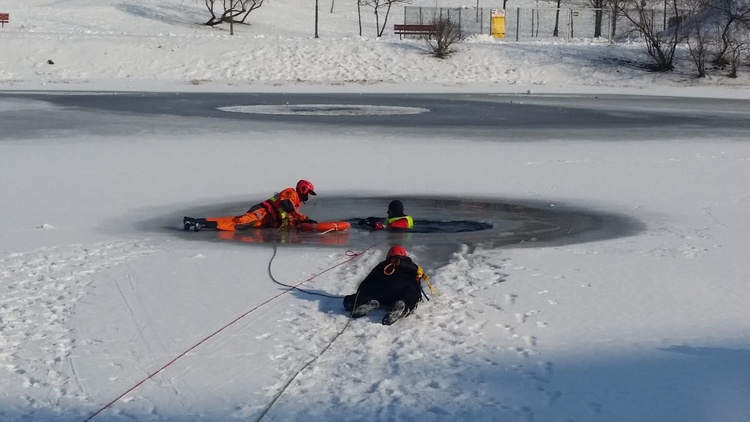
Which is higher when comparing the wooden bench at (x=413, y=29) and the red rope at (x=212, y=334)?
the wooden bench at (x=413, y=29)

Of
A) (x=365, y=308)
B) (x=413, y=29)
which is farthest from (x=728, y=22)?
(x=365, y=308)

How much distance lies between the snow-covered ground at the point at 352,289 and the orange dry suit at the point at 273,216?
851mm

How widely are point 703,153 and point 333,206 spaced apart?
8406 millimetres

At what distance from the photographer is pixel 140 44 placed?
4547cm

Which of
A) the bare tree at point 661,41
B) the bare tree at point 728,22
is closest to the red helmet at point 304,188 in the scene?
the bare tree at point 661,41

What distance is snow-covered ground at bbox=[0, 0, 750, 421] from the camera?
674 cm

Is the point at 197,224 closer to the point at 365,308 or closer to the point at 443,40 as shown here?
the point at 365,308

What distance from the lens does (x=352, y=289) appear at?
380 inches

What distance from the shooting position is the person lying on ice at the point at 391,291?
854cm

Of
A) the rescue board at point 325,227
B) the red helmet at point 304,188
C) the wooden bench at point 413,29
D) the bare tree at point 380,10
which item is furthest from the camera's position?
the bare tree at point 380,10

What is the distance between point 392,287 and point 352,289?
36.9 inches

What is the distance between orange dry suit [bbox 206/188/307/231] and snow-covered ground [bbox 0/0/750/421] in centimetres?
85

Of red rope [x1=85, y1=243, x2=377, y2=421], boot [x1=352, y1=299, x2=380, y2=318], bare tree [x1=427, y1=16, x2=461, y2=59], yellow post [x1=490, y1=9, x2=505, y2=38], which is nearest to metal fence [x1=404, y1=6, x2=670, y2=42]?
yellow post [x1=490, y1=9, x2=505, y2=38]

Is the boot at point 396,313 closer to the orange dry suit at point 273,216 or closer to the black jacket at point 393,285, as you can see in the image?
the black jacket at point 393,285
